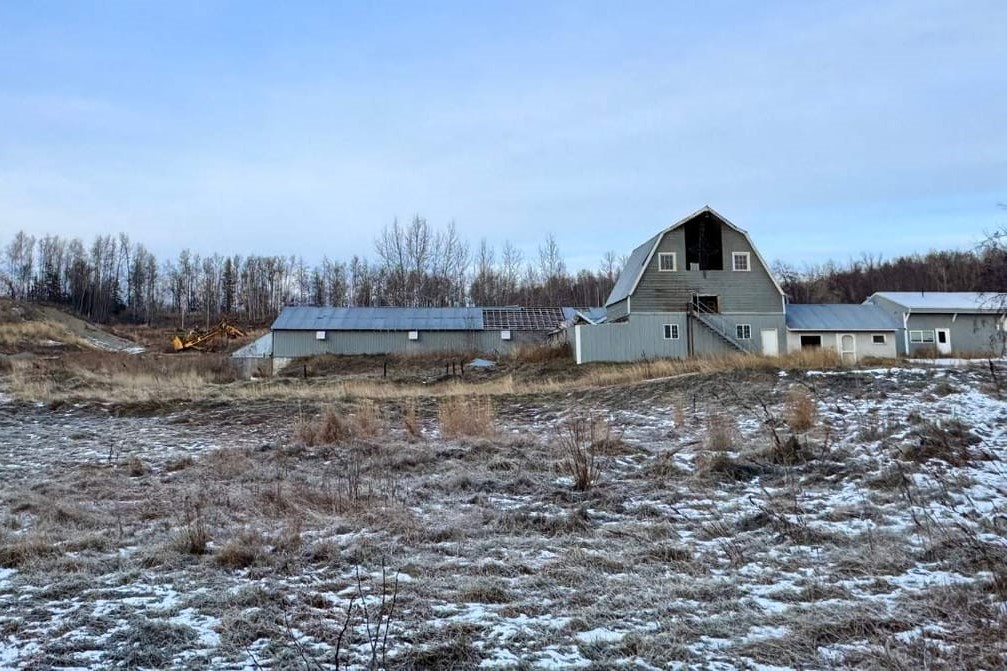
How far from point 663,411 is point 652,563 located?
960cm

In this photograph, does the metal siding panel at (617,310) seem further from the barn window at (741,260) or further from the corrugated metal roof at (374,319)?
the corrugated metal roof at (374,319)

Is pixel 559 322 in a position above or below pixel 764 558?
above

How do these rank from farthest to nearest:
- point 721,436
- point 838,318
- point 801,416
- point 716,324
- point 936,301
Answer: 1. point 936,301
2. point 838,318
3. point 716,324
4. point 801,416
5. point 721,436

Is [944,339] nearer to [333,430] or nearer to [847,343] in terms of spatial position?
[847,343]

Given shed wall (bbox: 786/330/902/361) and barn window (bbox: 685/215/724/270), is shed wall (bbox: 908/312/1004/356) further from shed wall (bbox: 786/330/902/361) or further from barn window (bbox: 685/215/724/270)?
barn window (bbox: 685/215/724/270)

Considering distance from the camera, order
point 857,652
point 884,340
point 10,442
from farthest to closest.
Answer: point 884,340, point 10,442, point 857,652

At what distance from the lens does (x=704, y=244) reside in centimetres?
3109

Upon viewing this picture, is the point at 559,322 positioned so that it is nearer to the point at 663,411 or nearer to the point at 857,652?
the point at 663,411

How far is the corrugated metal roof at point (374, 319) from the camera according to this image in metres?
39.3

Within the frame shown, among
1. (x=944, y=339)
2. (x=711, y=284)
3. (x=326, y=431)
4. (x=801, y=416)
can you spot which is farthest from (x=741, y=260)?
(x=326, y=431)

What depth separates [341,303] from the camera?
7994 centimetres

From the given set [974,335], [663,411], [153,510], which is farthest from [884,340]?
[153,510]

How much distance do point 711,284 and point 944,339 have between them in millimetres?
13152

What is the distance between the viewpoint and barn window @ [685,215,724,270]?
3084cm
